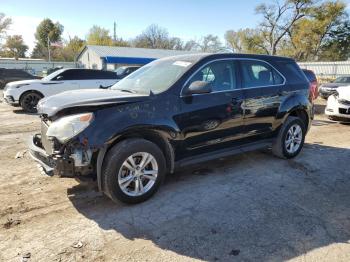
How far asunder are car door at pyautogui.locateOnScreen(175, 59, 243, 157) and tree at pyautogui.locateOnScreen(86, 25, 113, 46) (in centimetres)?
6883

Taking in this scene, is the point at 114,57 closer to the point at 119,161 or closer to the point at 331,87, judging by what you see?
the point at 331,87

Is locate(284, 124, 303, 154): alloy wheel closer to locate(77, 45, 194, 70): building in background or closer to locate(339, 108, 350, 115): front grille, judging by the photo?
locate(339, 108, 350, 115): front grille

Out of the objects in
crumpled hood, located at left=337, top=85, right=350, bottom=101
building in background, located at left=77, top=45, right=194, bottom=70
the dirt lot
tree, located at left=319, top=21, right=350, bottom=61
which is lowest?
the dirt lot

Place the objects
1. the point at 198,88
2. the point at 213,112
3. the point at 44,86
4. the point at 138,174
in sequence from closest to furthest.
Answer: the point at 138,174 < the point at 198,88 < the point at 213,112 < the point at 44,86

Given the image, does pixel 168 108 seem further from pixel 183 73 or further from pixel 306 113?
pixel 306 113

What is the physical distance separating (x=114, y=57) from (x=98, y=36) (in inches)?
1465

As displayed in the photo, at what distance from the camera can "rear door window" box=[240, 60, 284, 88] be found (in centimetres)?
517

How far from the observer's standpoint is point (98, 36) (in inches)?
2852

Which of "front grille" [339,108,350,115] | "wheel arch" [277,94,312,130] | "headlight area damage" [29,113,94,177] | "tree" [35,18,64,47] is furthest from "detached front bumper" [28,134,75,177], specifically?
"tree" [35,18,64,47]

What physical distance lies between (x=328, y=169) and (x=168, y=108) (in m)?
3.19

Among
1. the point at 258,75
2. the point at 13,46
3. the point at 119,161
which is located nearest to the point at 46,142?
the point at 119,161

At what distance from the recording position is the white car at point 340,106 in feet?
30.7

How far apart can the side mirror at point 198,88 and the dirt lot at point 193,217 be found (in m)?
1.37

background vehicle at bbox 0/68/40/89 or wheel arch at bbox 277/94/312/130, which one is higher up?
background vehicle at bbox 0/68/40/89
